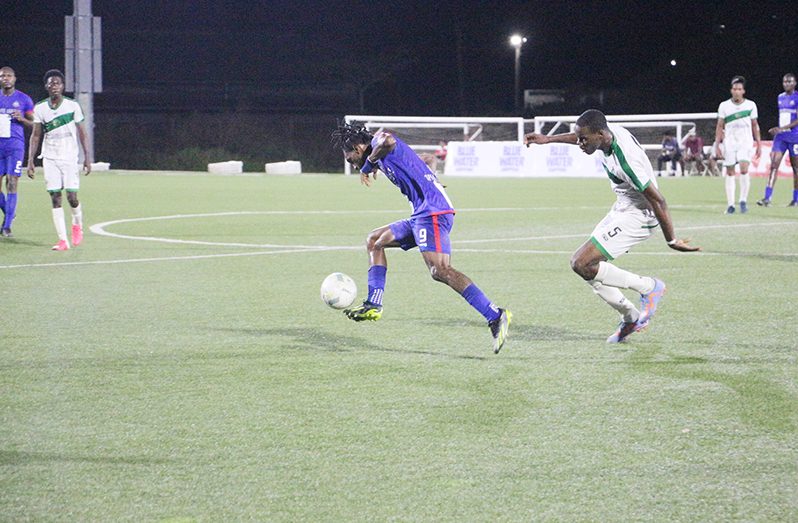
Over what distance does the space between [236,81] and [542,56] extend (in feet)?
68.4

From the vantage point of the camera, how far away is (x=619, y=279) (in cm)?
835

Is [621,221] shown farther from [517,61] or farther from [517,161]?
[517,61]

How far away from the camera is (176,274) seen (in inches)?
477

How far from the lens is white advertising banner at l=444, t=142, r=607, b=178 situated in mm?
39531

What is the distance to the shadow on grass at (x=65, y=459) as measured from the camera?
5016 millimetres

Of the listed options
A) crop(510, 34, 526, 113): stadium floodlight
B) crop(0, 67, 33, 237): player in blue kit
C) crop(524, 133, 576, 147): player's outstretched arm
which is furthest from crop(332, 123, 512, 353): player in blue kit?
crop(510, 34, 526, 113): stadium floodlight

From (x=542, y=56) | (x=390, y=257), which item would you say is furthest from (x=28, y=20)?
(x=390, y=257)

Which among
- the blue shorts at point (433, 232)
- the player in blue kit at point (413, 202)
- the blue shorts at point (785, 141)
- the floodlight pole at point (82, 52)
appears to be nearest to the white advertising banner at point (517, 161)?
the floodlight pole at point (82, 52)

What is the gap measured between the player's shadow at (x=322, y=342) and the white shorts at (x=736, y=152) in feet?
45.1

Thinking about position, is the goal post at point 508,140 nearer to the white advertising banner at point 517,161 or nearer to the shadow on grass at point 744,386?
the white advertising banner at point 517,161

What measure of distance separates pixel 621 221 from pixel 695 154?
3418 cm

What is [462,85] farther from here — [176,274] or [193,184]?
[176,274]

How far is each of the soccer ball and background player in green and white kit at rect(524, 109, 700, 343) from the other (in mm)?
1799

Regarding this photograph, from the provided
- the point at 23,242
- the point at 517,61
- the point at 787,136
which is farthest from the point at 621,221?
the point at 517,61
